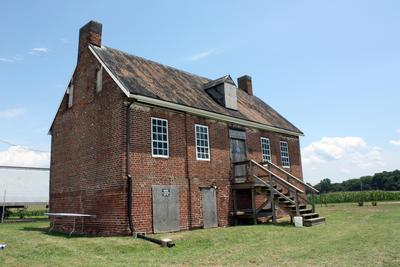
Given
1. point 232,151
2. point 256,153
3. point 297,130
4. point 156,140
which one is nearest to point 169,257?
point 156,140

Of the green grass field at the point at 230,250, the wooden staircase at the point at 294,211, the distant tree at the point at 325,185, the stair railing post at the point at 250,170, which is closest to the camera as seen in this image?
the green grass field at the point at 230,250

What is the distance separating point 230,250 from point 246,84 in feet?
58.5

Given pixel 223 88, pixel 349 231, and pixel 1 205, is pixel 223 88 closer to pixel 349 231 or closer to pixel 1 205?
pixel 349 231

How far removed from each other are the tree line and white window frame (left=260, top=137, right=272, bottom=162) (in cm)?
9820

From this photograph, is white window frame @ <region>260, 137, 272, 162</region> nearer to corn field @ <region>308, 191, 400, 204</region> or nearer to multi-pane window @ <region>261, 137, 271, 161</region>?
multi-pane window @ <region>261, 137, 271, 161</region>

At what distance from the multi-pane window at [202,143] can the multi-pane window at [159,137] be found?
195 cm

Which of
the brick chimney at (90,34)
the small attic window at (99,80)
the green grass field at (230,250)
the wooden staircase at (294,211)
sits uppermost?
the brick chimney at (90,34)

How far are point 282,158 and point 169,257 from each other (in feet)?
46.3

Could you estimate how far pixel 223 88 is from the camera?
19.7m

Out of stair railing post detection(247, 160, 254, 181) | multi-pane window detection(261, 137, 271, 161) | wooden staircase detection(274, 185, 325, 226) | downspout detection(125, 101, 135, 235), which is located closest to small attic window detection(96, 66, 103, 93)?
downspout detection(125, 101, 135, 235)

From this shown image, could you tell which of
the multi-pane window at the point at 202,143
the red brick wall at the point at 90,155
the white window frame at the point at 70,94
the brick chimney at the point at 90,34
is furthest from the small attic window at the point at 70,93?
the multi-pane window at the point at 202,143

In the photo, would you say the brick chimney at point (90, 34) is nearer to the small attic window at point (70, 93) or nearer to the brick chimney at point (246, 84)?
the small attic window at point (70, 93)

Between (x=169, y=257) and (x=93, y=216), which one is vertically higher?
(x=93, y=216)

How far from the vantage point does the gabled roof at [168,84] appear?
15297 millimetres
